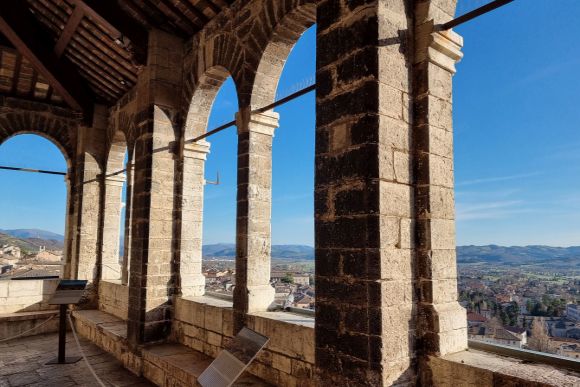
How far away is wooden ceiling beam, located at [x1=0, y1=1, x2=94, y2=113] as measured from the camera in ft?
19.4

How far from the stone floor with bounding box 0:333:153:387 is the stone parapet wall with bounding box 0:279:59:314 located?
980 millimetres

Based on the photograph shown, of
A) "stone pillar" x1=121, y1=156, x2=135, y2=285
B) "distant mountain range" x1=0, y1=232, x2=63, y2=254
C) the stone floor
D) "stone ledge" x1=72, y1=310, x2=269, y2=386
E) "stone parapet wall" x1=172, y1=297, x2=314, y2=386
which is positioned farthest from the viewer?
"distant mountain range" x1=0, y1=232, x2=63, y2=254

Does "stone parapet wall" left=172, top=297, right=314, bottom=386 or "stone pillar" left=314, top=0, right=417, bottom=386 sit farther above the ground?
"stone pillar" left=314, top=0, right=417, bottom=386

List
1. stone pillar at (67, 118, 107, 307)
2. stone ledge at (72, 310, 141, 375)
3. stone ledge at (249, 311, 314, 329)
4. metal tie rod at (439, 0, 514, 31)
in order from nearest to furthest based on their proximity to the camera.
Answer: metal tie rod at (439, 0, 514, 31) → stone ledge at (249, 311, 314, 329) → stone ledge at (72, 310, 141, 375) → stone pillar at (67, 118, 107, 307)

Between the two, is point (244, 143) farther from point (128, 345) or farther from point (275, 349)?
point (128, 345)

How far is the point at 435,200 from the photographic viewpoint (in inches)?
101

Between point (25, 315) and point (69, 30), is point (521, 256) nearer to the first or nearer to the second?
point (69, 30)

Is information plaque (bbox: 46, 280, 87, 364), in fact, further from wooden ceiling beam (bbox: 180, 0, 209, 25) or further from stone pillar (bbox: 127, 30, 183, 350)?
wooden ceiling beam (bbox: 180, 0, 209, 25)

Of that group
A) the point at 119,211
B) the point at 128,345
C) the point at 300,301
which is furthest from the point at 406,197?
the point at 119,211

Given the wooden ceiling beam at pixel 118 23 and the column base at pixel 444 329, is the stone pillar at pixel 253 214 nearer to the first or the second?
the column base at pixel 444 329

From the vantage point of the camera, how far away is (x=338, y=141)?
253 centimetres

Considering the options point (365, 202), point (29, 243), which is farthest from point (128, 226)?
point (29, 243)

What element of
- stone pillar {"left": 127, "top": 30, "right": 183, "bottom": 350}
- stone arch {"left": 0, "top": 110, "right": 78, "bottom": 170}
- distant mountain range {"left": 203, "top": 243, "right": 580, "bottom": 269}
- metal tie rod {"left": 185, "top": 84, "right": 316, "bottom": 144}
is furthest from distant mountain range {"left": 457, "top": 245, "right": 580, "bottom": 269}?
stone arch {"left": 0, "top": 110, "right": 78, "bottom": 170}

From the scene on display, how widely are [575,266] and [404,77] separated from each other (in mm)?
1611
